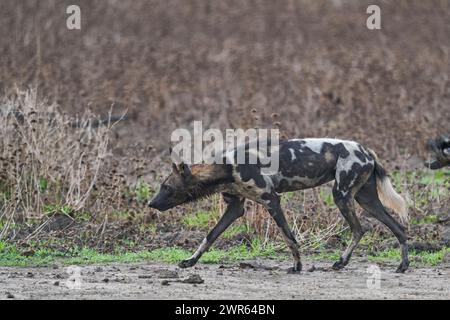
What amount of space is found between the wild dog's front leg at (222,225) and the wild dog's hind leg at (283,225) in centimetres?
36

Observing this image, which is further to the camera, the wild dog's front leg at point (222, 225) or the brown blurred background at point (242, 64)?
the brown blurred background at point (242, 64)

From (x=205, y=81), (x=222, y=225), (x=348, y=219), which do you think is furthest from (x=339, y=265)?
(x=205, y=81)

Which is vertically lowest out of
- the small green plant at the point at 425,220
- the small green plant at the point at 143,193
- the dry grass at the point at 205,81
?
the small green plant at the point at 425,220

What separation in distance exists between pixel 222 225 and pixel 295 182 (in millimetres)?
870

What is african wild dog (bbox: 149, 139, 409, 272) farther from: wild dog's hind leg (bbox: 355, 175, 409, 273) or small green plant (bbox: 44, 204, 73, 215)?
small green plant (bbox: 44, 204, 73, 215)

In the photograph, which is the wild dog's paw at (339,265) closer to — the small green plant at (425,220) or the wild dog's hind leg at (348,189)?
the wild dog's hind leg at (348,189)

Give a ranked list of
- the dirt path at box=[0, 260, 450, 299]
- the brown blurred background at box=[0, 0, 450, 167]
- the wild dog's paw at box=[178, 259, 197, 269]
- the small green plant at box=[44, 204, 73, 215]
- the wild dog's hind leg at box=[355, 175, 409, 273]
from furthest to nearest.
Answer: the brown blurred background at box=[0, 0, 450, 167] < the small green plant at box=[44, 204, 73, 215] < the wild dog's hind leg at box=[355, 175, 409, 273] < the wild dog's paw at box=[178, 259, 197, 269] < the dirt path at box=[0, 260, 450, 299]

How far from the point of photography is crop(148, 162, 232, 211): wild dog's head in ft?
32.7

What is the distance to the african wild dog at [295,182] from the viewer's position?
9.88m

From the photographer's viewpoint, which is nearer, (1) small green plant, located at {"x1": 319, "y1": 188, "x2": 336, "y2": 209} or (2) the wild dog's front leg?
(2) the wild dog's front leg

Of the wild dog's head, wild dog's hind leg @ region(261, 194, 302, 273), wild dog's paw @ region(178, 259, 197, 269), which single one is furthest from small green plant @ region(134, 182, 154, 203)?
wild dog's hind leg @ region(261, 194, 302, 273)

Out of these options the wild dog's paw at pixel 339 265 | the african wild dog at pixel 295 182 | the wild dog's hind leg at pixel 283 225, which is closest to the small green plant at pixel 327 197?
the african wild dog at pixel 295 182
